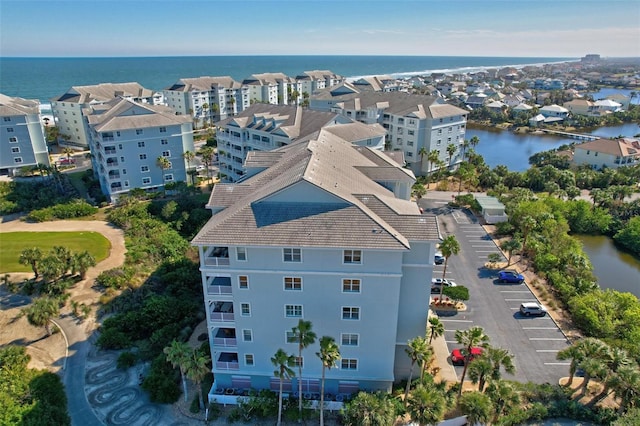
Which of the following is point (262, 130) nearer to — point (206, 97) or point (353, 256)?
point (353, 256)

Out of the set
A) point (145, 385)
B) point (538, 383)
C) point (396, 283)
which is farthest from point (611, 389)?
point (145, 385)

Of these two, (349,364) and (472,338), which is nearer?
(472,338)

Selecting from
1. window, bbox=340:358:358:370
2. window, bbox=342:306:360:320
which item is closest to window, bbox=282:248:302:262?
window, bbox=342:306:360:320

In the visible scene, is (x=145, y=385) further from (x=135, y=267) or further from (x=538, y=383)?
(x=538, y=383)

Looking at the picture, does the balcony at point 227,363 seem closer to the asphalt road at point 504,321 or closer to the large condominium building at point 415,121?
the asphalt road at point 504,321

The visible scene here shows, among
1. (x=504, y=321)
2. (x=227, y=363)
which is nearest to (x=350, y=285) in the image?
(x=227, y=363)
